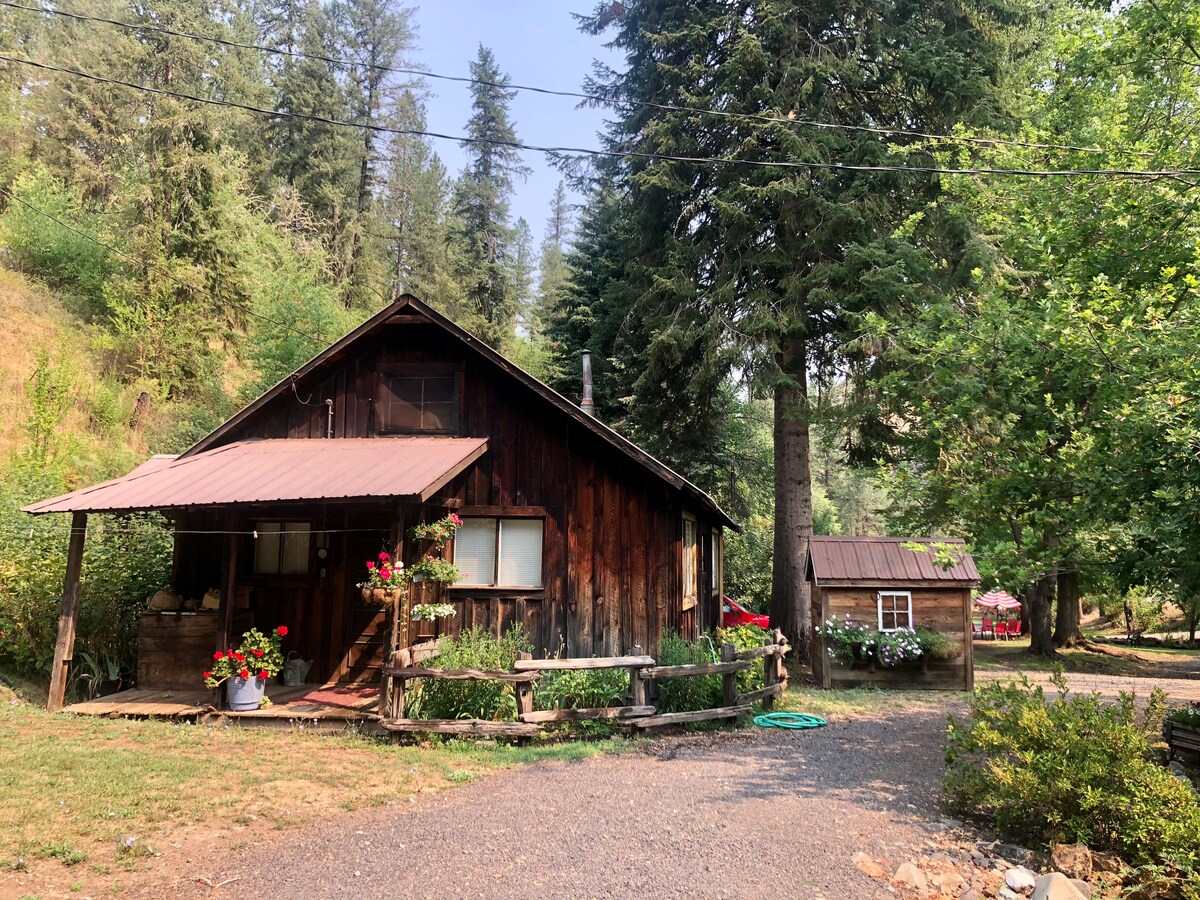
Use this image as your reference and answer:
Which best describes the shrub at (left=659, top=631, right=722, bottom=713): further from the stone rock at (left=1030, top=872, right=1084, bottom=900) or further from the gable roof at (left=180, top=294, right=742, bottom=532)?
the stone rock at (left=1030, top=872, right=1084, bottom=900)

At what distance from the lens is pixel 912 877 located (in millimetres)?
4836

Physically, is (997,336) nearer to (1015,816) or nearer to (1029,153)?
(1015,816)

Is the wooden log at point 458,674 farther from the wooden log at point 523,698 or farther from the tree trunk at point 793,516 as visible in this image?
the tree trunk at point 793,516

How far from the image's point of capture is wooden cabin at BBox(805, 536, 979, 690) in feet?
42.1

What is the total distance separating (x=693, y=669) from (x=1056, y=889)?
4.96 metres

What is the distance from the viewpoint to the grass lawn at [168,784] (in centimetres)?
496

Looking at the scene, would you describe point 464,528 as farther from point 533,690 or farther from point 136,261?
point 136,261

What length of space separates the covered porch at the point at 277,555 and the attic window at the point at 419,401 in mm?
374

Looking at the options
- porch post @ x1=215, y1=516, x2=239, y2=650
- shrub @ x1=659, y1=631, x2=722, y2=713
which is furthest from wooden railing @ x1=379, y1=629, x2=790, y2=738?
porch post @ x1=215, y1=516, x2=239, y2=650

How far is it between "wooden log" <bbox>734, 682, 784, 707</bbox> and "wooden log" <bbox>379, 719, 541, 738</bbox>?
119 inches

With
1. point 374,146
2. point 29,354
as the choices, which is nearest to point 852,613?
point 29,354

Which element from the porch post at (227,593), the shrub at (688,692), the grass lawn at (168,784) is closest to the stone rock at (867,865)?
the grass lawn at (168,784)

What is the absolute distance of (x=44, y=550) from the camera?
37.1ft

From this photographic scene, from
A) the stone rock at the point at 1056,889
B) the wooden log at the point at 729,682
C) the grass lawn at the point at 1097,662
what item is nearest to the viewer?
the stone rock at the point at 1056,889
